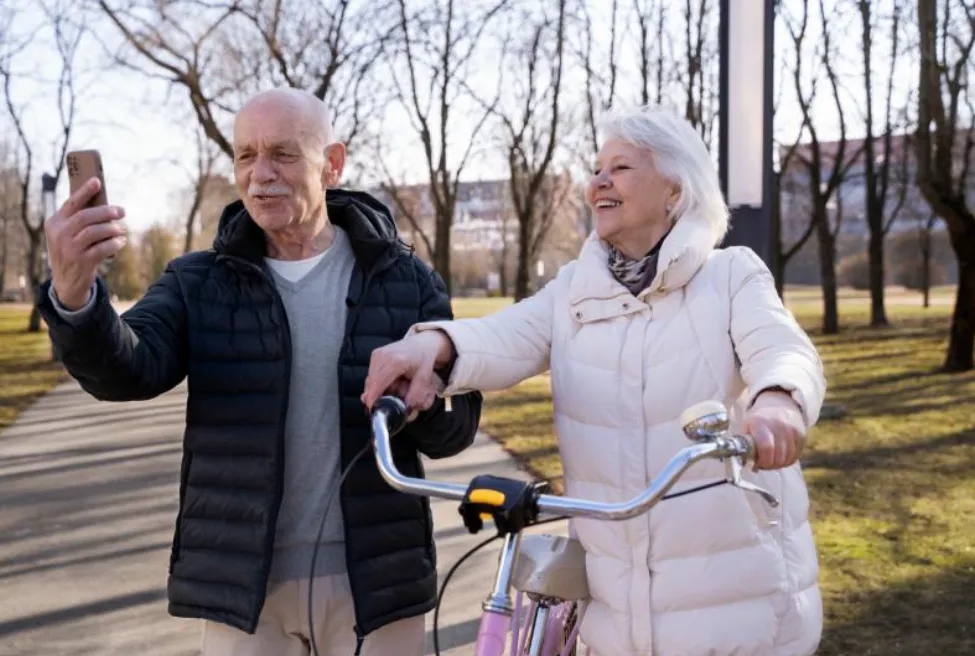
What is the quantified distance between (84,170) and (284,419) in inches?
28.0

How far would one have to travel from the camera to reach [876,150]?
1095 inches

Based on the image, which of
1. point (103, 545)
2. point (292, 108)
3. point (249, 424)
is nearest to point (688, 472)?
point (249, 424)

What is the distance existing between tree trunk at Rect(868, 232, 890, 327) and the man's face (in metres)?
27.5

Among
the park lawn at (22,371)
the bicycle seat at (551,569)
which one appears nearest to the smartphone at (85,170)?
the bicycle seat at (551,569)

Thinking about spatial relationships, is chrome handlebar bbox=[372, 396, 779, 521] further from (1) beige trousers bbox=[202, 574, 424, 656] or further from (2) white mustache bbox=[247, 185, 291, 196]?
(2) white mustache bbox=[247, 185, 291, 196]

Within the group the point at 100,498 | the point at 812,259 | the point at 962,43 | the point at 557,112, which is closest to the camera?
the point at 100,498

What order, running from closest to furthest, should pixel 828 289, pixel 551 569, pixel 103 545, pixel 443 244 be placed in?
1. pixel 551 569
2. pixel 103 545
3. pixel 443 244
4. pixel 828 289

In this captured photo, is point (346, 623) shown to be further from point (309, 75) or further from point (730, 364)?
point (309, 75)

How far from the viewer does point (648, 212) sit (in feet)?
7.71

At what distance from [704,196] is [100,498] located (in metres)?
6.59

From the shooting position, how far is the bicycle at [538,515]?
172 cm

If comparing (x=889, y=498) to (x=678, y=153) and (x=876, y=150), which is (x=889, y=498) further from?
A: (x=876, y=150)

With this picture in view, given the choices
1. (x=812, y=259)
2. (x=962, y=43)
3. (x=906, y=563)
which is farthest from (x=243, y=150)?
(x=812, y=259)

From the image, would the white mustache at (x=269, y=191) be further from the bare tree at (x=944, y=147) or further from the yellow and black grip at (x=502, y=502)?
the bare tree at (x=944, y=147)
